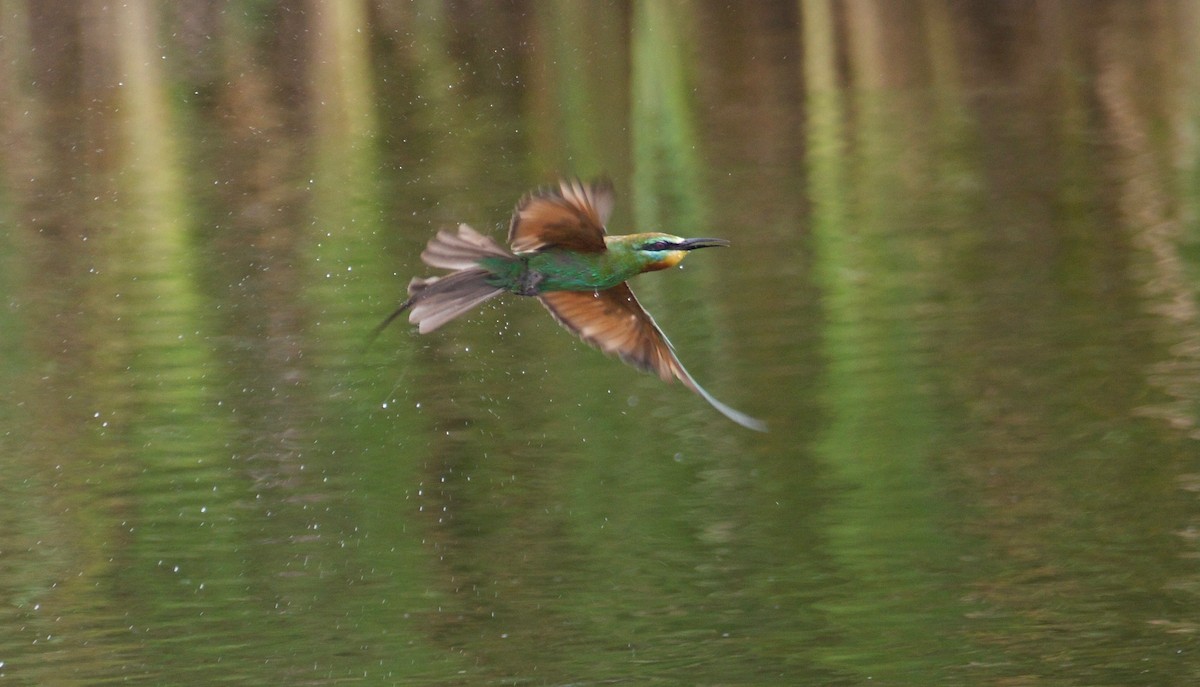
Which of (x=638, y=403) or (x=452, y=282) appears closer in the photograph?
(x=452, y=282)

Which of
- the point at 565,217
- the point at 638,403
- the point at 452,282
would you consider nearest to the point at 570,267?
the point at 565,217

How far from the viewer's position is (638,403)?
8828 mm

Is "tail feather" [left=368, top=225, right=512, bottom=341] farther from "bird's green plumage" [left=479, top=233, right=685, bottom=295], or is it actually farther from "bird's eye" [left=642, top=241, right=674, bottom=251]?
"bird's eye" [left=642, top=241, right=674, bottom=251]

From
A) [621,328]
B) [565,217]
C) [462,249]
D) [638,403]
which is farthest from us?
[638,403]

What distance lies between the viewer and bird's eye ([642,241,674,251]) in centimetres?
511

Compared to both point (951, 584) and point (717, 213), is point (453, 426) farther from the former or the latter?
point (717, 213)

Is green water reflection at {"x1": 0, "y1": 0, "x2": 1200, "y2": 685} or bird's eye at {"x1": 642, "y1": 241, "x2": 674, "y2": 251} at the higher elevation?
bird's eye at {"x1": 642, "y1": 241, "x2": 674, "y2": 251}

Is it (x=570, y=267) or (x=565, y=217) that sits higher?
(x=565, y=217)

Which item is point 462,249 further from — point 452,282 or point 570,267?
point 570,267

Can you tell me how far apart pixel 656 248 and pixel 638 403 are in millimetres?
3747

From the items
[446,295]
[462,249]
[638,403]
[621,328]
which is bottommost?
[638,403]

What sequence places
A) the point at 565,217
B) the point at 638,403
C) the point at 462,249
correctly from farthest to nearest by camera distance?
the point at 638,403, the point at 462,249, the point at 565,217

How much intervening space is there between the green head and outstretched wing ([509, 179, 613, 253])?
7cm

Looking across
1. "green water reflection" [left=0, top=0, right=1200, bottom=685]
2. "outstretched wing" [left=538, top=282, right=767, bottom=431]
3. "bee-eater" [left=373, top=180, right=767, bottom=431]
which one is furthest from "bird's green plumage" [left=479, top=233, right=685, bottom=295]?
"green water reflection" [left=0, top=0, right=1200, bottom=685]
